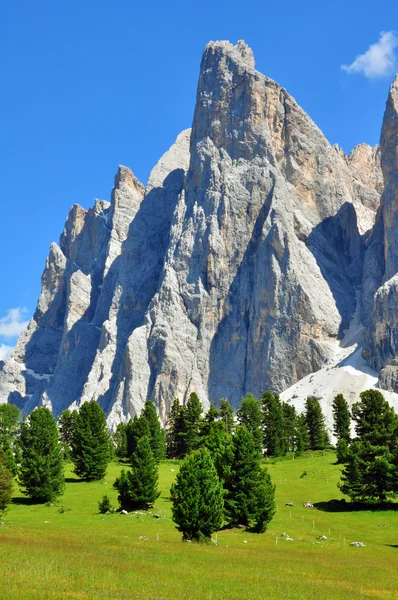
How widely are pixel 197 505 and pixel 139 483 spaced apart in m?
14.6

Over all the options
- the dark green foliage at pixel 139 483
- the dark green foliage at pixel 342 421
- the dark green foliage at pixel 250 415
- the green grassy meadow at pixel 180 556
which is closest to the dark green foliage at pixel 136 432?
the dark green foliage at pixel 250 415

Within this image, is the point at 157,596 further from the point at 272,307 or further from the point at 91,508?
the point at 272,307

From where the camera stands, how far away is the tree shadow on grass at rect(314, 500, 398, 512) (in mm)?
58906

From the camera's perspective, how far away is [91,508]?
55031 millimetres

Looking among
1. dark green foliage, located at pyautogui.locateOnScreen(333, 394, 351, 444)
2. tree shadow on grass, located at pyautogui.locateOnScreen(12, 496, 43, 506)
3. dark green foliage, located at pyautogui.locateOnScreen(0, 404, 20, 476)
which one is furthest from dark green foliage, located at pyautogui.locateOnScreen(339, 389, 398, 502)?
dark green foliage, located at pyautogui.locateOnScreen(0, 404, 20, 476)

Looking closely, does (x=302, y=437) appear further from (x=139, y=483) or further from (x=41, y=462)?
(x=41, y=462)

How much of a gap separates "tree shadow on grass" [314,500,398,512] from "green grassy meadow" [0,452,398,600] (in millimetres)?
755

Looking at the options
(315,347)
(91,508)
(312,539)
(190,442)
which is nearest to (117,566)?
(312,539)

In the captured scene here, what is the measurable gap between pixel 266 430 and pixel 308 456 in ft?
27.8

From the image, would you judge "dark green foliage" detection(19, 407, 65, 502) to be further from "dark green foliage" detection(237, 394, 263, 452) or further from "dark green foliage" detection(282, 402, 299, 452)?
"dark green foliage" detection(282, 402, 299, 452)

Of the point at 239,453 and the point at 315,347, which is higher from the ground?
the point at 315,347

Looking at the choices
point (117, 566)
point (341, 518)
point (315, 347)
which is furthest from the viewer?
point (315, 347)

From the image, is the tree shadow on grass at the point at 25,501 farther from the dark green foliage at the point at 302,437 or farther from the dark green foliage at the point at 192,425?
the dark green foliage at the point at 302,437

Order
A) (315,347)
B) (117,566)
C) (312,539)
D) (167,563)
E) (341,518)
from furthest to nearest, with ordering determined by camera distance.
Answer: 1. (315,347)
2. (341,518)
3. (312,539)
4. (167,563)
5. (117,566)
